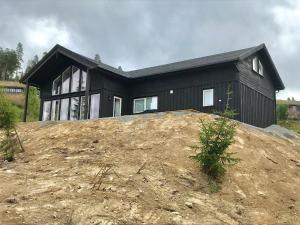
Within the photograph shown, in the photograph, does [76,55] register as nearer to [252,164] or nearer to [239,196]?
[252,164]

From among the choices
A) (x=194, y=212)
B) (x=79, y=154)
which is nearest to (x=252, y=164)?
(x=194, y=212)

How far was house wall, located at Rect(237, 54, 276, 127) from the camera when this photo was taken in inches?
1004

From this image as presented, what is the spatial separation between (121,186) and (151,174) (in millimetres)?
1517

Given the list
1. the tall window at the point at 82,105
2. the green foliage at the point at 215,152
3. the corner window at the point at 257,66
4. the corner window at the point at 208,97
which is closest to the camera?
the green foliage at the point at 215,152

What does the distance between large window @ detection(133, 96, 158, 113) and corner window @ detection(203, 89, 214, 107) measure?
372 centimetres

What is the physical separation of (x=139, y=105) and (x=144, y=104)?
0.42 metres

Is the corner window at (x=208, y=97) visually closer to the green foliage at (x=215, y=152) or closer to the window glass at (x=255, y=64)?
the window glass at (x=255, y=64)

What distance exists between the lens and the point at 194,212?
10.6 meters

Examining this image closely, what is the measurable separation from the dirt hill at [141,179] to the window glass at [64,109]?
36.3 ft

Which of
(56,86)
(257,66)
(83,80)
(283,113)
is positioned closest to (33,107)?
(56,86)

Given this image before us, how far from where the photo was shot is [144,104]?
29016 mm

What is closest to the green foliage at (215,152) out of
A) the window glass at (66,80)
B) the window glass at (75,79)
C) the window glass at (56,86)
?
the window glass at (75,79)

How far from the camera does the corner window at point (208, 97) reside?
25.8m

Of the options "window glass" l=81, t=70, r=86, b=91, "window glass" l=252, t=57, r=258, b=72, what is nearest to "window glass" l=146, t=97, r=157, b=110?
"window glass" l=81, t=70, r=86, b=91
